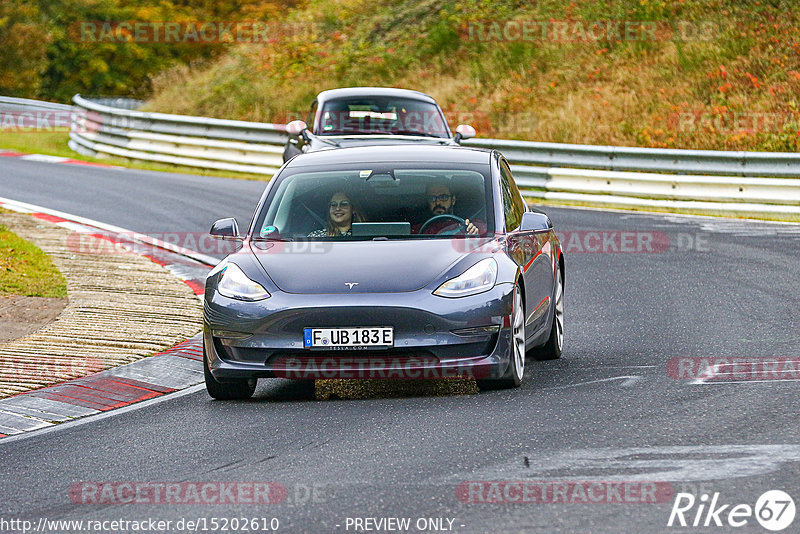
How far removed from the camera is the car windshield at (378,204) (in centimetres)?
888

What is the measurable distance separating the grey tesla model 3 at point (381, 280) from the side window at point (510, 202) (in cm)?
3

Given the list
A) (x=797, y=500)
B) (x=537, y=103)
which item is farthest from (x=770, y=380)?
(x=537, y=103)

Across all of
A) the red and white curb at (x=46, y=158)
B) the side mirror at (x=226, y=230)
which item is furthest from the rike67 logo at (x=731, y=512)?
the red and white curb at (x=46, y=158)

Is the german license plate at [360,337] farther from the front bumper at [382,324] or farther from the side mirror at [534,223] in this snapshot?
the side mirror at [534,223]

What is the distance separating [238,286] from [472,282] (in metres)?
1.47

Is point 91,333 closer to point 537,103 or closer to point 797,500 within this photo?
point 797,500

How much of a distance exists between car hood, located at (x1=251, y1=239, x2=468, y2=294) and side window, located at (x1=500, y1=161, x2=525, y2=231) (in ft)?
2.20

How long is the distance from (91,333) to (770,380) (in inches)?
207

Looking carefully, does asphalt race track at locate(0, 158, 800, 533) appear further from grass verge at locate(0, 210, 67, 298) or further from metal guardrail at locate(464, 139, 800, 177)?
metal guardrail at locate(464, 139, 800, 177)

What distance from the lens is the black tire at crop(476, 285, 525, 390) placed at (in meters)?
8.16

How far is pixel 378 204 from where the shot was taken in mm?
9078

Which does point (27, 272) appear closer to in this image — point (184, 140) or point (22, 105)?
point (184, 140)

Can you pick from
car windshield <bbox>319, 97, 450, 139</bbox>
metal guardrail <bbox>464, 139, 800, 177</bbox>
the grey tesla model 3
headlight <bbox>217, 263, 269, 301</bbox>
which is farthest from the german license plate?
metal guardrail <bbox>464, 139, 800, 177</bbox>

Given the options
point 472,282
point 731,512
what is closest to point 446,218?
point 472,282
